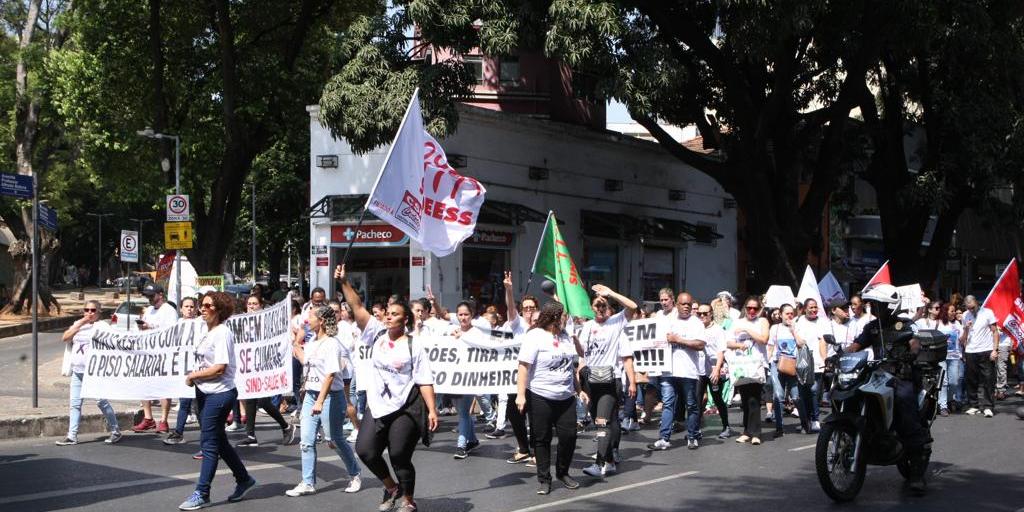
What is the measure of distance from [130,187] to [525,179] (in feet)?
45.6

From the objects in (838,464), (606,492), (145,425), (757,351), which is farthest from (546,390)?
(145,425)

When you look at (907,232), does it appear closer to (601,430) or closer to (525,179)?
(525,179)

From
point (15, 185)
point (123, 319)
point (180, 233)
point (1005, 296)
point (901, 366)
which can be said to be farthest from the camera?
point (123, 319)

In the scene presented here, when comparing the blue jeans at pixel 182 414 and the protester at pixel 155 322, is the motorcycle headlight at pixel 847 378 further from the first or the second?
the protester at pixel 155 322

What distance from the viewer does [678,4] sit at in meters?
23.0

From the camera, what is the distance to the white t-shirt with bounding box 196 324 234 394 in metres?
8.88

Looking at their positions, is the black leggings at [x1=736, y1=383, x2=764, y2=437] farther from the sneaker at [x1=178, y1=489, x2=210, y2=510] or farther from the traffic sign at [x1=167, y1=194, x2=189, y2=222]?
the traffic sign at [x1=167, y1=194, x2=189, y2=222]

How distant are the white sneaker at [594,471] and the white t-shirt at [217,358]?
339 centimetres

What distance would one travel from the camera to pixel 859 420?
29.2ft

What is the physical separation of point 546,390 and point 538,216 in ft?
55.5

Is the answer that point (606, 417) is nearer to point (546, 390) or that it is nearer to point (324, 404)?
point (546, 390)

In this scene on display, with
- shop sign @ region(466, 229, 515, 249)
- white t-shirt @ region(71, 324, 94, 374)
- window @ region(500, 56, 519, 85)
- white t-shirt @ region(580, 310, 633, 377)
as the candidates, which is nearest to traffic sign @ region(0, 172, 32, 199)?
white t-shirt @ region(71, 324, 94, 374)

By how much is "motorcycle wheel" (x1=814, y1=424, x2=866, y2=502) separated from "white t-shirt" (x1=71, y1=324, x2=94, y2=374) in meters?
8.21

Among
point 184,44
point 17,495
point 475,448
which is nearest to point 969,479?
point 475,448
